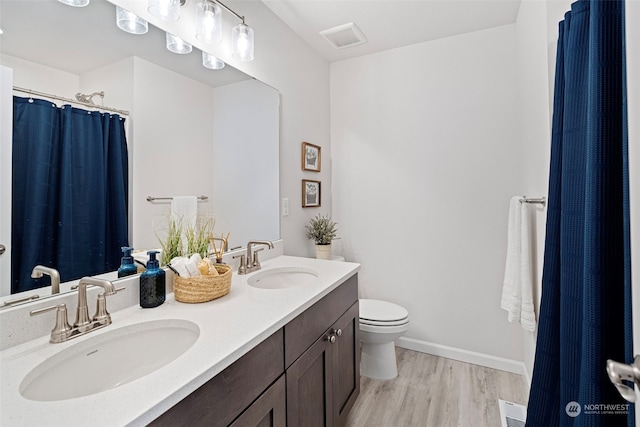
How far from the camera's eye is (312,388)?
48.2 inches

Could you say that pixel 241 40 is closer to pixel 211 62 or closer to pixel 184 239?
pixel 211 62

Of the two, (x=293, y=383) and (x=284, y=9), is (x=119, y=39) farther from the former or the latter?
(x=293, y=383)

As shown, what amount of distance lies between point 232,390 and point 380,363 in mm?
1557

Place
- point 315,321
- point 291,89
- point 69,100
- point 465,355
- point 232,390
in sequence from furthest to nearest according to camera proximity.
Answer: point 465,355 → point 291,89 → point 315,321 → point 69,100 → point 232,390

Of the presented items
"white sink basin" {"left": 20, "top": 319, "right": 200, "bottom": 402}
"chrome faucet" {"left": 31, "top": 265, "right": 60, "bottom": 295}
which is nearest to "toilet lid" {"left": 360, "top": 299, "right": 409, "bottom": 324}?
"white sink basin" {"left": 20, "top": 319, "right": 200, "bottom": 402}

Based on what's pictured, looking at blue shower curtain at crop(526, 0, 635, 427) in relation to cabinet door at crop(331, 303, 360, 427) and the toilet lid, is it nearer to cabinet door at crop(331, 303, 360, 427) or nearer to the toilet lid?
cabinet door at crop(331, 303, 360, 427)

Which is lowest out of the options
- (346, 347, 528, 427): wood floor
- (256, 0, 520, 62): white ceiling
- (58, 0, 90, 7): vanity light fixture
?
(346, 347, 528, 427): wood floor

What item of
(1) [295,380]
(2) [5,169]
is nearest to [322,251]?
(1) [295,380]

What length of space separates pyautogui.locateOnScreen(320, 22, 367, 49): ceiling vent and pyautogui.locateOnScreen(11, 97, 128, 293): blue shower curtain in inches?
66.1

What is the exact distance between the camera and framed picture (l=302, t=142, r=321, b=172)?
2.34 m

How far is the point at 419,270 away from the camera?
2465 millimetres

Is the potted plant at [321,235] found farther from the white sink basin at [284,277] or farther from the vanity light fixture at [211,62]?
the vanity light fixture at [211,62]

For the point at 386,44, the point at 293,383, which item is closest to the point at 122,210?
the point at 293,383

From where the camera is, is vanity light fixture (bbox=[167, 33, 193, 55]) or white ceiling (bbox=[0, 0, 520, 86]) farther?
vanity light fixture (bbox=[167, 33, 193, 55])
